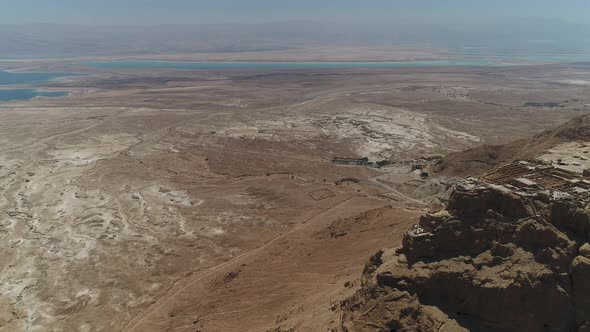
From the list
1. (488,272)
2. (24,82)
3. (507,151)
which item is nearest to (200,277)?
(488,272)

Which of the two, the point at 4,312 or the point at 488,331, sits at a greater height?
the point at 488,331

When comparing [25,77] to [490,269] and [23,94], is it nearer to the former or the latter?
[23,94]

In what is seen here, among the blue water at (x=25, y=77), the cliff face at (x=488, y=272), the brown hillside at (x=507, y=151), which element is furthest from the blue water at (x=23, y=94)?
the cliff face at (x=488, y=272)

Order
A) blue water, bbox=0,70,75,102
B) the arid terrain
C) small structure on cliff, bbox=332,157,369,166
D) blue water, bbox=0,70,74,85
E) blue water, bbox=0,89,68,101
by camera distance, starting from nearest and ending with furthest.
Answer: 1. the arid terrain
2. small structure on cliff, bbox=332,157,369,166
3. blue water, bbox=0,89,68,101
4. blue water, bbox=0,70,75,102
5. blue water, bbox=0,70,74,85

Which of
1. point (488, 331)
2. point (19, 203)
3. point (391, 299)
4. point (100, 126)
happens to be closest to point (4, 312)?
point (19, 203)

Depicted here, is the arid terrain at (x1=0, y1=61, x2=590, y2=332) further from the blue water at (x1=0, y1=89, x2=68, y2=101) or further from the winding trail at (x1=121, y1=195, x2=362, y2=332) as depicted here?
the blue water at (x1=0, y1=89, x2=68, y2=101)

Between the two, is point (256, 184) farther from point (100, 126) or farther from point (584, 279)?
point (100, 126)

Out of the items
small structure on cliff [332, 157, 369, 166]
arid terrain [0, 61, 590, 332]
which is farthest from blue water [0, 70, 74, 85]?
small structure on cliff [332, 157, 369, 166]
